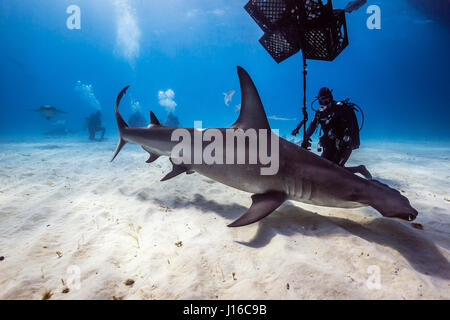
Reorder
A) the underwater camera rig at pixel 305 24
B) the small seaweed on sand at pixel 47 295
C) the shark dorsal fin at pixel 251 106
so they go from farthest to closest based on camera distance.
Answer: the underwater camera rig at pixel 305 24
the shark dorsal fin at pixel 251 106
the small seaweed on sand at pixel 47 295

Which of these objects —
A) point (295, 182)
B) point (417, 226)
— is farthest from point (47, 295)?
point (417, 226)

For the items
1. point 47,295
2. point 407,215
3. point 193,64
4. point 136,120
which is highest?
point 193,64

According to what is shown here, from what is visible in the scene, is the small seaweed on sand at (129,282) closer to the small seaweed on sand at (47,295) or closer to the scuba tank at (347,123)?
the small seaweed on sand at (47,295)

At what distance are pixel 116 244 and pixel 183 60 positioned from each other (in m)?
122

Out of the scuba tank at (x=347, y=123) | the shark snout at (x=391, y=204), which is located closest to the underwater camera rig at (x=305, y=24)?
the scuba tank at (x=347, y=123)

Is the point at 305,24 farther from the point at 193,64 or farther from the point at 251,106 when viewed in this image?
the point at 193,64

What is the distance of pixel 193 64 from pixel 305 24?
125983mm

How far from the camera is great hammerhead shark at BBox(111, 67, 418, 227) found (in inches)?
83.4

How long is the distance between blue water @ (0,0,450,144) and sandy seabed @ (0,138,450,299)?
3393 cm

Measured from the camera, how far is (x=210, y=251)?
7.11 feet

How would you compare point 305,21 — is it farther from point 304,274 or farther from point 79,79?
point 79,79

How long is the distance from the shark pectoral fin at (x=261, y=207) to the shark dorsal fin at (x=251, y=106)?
1.07 m

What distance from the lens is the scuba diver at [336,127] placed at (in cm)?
439

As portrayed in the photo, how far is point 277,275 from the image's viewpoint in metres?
1.73
